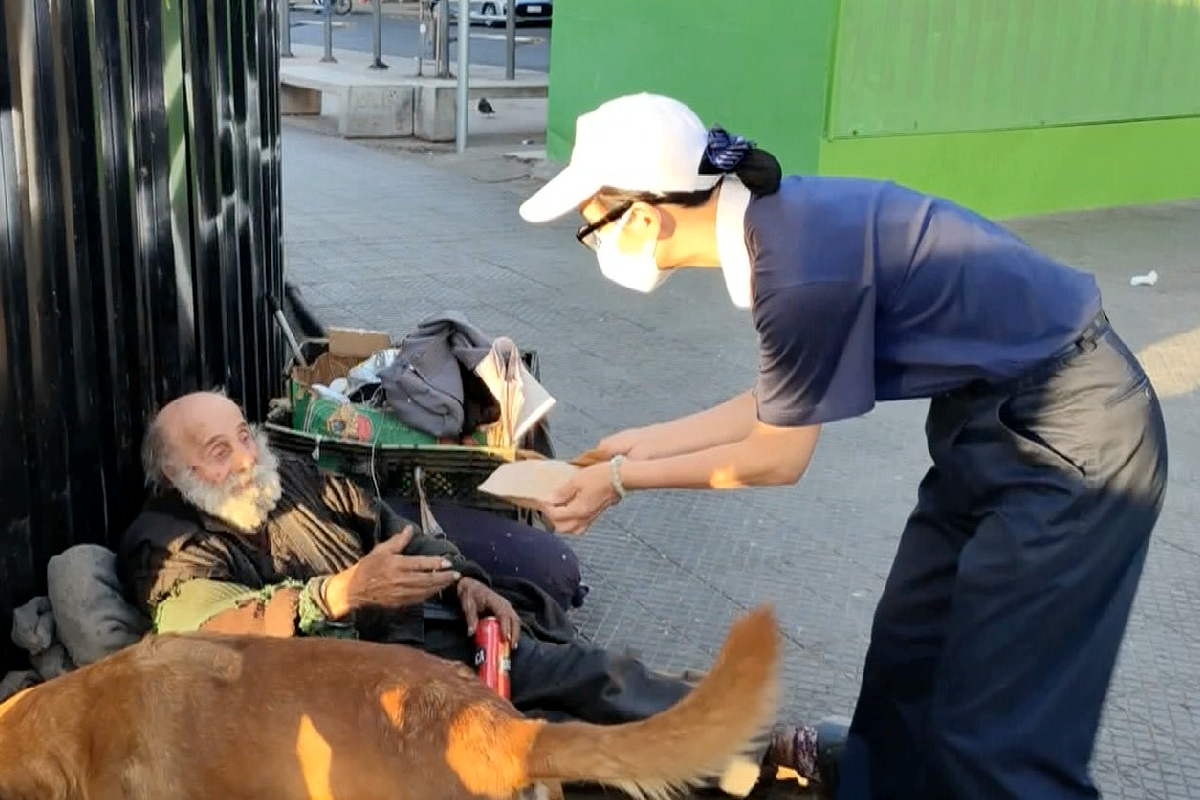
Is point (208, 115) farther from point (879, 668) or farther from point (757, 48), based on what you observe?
point (757, 48)

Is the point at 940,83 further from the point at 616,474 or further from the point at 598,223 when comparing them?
the point at 598,223

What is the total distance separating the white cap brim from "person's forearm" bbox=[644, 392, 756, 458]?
67 cm

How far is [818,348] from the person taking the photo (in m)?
2.46

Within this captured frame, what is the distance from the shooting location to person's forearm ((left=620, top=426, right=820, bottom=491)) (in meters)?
2.63

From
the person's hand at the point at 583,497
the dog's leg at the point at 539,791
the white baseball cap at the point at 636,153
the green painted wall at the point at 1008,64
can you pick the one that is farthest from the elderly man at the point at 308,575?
the green painted wall at the point at 1008,64

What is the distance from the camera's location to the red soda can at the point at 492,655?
3.25 meters

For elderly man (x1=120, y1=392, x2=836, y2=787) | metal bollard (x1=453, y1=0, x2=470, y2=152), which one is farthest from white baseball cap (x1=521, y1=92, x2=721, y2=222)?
metal bollard (x1=453, y1=0, x2=470, y2=152)

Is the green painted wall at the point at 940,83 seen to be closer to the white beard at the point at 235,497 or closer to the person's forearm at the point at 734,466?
the white beard at the point at 235,497

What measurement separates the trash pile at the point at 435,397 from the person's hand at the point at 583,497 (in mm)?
1282

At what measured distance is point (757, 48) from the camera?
969 centimetres

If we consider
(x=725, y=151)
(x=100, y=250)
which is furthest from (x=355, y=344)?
(x=725, y=151)

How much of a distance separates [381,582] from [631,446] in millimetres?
637

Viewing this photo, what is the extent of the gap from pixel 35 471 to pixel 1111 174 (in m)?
9.66

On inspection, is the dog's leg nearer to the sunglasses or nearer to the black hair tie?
the sunglasses
